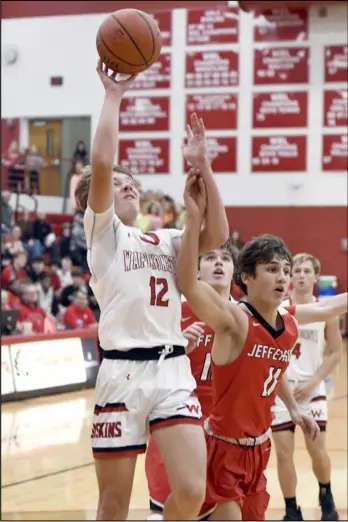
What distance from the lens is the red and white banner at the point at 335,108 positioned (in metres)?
20.3

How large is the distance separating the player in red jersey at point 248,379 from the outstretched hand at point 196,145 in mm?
753

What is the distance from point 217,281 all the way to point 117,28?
1.54 m

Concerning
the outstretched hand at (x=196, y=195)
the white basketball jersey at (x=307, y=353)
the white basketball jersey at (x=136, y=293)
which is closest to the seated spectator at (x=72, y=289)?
the white basketball jersey at (x=307, y=353)

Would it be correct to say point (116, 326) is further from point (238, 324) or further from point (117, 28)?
point (117, 28)

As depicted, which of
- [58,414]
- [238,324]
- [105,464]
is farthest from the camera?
[58,414]

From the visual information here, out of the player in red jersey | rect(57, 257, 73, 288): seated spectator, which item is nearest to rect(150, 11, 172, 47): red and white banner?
rect(57, 257, 73, 288): seated spectator

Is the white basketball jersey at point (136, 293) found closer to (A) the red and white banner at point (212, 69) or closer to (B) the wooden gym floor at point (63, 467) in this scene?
(B) the wooden gym floor at point (63, 467)

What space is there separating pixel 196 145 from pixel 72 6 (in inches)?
766

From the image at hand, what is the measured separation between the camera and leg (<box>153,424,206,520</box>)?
3.82 meters

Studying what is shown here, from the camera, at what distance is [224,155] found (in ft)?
69.6

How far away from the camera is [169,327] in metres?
4.11

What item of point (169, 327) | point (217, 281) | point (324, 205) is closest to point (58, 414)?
point (217, 281)

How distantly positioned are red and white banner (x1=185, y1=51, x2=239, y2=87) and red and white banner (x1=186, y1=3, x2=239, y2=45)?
31 centimetres

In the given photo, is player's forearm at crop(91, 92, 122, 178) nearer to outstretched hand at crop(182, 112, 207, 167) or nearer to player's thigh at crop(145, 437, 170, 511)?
outstretched hand at crop(182, 112, 207, 167)
